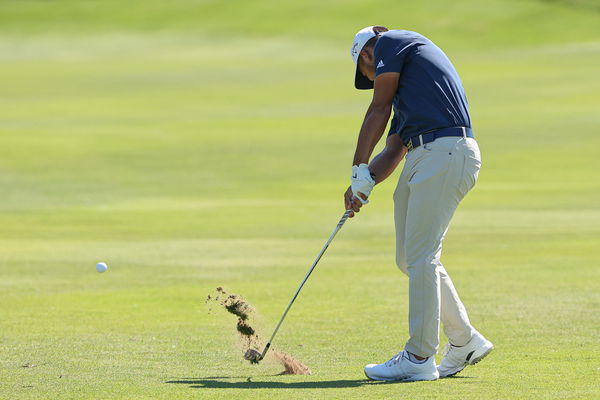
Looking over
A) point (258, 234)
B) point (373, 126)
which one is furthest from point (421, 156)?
point (258, 234)

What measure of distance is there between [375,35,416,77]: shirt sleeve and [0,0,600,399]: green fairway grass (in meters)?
1.94

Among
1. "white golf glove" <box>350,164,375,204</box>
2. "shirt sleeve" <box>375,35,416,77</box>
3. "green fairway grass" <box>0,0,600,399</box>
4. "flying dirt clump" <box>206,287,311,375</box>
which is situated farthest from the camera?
"flying dirt clump" <box>206,287,311,375</box>

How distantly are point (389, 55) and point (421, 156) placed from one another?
655 mm

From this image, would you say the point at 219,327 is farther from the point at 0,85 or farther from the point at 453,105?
the point at 0,85

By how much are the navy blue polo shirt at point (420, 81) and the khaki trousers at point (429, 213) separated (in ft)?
0.47

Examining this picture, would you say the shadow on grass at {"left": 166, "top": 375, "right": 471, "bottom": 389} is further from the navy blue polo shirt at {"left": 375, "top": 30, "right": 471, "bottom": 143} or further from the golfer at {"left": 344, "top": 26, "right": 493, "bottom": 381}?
the navy blue polo shirt at {"left": 375, "top": 30, "right": 471, "bottom": 143}

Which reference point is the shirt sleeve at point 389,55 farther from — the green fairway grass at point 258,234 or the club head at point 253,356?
the club head at point 253,356

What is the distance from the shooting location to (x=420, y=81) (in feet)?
24.0

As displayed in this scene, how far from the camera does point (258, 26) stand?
75812 mm

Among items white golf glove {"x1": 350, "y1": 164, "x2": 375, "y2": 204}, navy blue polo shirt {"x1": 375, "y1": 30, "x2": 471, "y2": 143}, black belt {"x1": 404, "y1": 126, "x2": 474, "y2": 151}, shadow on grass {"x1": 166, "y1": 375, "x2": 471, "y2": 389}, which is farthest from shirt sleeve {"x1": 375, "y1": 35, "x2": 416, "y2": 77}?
shadow on grass {"x1": 166, "y1": 375, "x2": 471, "y2": 389}

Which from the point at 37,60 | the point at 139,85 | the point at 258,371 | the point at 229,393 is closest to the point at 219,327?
the point at 258,371

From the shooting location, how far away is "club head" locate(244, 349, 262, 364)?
8.11 m

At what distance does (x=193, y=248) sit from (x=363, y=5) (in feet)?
214

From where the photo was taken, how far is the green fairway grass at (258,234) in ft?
26.3
